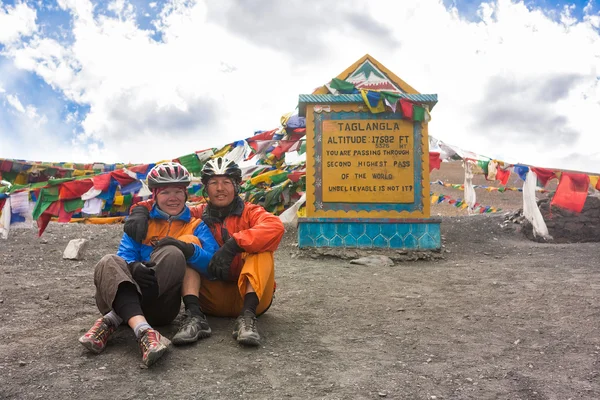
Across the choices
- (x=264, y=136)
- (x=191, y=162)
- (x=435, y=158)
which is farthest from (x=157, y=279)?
(x=435, y=158)

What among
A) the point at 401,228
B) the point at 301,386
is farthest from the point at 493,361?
the point at 401,228

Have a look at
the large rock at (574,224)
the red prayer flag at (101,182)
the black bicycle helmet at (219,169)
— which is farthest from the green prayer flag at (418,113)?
the black bicycle helmet at (219,169)

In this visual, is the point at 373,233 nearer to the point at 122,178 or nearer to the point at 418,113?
the point at 418,113

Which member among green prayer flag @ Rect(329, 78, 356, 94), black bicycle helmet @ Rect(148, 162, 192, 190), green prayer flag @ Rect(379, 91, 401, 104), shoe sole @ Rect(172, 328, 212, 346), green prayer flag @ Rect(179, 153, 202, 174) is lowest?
shoe sole @ Rect(172, 328, 212, 346)

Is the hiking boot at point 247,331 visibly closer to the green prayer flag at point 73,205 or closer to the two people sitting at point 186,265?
the two people sitting at point 186,265

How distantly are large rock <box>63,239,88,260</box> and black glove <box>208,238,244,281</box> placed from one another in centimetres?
441

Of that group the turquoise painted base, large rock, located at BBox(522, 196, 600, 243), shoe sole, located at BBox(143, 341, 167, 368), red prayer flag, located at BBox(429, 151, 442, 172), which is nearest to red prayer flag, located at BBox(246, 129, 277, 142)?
the turquoise painted base

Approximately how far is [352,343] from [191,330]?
112cm

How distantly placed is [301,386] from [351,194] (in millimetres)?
5174

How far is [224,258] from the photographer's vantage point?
126 inches

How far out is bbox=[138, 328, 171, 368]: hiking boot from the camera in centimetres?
266

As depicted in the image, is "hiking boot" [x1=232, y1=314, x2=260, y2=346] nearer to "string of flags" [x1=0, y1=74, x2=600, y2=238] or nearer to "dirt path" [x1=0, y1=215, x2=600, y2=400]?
"dirt path" [x1=0, y1=215, x2=600, y2=400]

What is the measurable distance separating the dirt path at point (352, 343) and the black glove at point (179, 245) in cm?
60

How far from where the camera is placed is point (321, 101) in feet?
25.2
